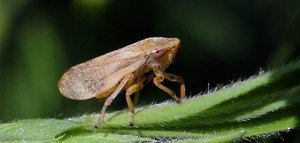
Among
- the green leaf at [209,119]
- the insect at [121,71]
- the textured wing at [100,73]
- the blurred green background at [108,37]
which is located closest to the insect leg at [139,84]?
the insect at [121,71]

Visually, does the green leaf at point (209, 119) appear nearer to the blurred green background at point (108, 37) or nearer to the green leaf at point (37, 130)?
the green leaf at point (37, 130)

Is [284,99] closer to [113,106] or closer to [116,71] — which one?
[116,71]

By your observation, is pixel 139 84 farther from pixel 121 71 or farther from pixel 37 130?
pixel 37 130

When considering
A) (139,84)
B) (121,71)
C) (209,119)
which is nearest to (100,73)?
(121,71)

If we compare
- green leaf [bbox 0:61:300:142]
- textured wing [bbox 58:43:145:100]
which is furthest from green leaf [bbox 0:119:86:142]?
textured wing [bbox 58:43:145:100]

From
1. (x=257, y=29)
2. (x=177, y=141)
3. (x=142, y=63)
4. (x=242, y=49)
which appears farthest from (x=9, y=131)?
(x=257, y=29)
